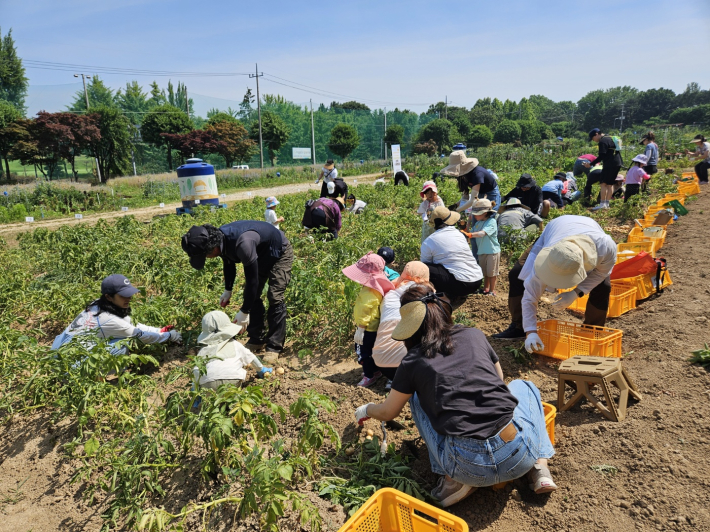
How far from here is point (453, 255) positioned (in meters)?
4.24

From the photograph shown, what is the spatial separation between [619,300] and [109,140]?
2597 centimetres

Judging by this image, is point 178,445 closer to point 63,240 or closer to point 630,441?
point 630,441

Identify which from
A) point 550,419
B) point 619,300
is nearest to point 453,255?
point 619,300

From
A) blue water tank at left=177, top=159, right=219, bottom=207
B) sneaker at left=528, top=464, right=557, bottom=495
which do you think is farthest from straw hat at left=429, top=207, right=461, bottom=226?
blue water tank at left=177, top=159, right=219, bottom=207

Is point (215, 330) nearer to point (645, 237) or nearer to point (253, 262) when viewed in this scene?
point (253, 262)

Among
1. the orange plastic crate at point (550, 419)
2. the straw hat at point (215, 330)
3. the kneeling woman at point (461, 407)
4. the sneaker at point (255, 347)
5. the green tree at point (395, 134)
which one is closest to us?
the kneeling woman at point (461, 407)

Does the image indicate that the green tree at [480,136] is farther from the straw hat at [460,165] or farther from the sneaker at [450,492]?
the sneaker at [450,492]

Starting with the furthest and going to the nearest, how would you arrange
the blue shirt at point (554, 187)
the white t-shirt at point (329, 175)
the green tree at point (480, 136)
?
the green tree at point (480, 136) → the blue shirt at point (554, 187) → the white t-shirt at point (329, 175)

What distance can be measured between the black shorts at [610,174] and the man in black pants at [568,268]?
636cm

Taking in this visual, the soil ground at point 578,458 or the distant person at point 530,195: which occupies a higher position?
the distant person at point 530,195

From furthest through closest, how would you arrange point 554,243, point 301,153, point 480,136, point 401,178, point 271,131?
point 480,136 < point 301,153 < point 271,131 < point 401,178 < point 554,243

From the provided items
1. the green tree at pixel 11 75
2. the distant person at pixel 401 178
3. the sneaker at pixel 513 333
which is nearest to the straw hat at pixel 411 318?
the sneaker at pixel 513 333

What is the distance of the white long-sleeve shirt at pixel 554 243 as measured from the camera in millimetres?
3154

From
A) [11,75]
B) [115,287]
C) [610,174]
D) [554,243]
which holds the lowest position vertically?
[115,287]
